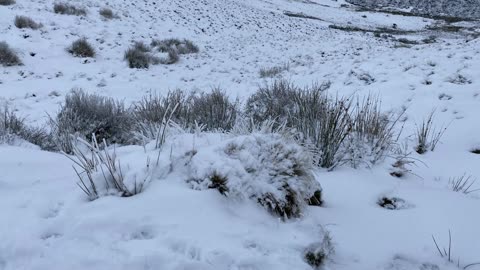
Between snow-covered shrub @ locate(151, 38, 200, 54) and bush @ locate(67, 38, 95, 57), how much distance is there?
2080mm

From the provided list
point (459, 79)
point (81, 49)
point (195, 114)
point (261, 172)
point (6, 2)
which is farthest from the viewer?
point (6, 2)

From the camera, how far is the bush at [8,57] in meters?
8.24

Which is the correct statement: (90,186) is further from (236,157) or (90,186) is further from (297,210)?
(297,210)

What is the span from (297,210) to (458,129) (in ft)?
11.6

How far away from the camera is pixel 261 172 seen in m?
2.56

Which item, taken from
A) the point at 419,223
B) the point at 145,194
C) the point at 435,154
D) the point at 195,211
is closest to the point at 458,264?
the point at 419,223

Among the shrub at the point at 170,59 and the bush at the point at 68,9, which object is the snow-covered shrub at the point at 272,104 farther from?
the bush at the point at 68,9

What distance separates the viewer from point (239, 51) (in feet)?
41.8

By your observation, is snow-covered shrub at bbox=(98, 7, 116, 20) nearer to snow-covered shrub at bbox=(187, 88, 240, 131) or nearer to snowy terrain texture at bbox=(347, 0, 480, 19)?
snow-covered shrub at bbox=(187, 88, 240, 131)

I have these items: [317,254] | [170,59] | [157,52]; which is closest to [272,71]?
[170,59]

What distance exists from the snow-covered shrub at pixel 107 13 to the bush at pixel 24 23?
2823 millimetres

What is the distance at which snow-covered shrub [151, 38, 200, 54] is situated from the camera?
11.6 m

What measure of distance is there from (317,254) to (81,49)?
9029mm

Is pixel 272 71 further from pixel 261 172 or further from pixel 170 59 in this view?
pixel 261 172
